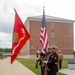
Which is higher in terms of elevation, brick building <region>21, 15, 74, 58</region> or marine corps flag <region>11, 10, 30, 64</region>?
brick building <region>21, 15, 74, 58</region>

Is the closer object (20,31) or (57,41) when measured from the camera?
(20,31)

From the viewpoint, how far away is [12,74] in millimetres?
17859

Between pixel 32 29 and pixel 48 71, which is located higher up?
pixel 32 29

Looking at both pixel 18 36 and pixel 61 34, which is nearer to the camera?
pixel 18 36

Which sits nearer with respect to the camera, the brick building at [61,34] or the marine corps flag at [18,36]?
the marine corps flag at [18,36]

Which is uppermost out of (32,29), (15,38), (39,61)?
(32,29)

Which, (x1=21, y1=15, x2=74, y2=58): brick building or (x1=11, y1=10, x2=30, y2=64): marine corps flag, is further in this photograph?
(x1=21, y1=15, x2=74, y2=58): brick building

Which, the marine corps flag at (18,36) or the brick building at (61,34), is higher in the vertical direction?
the brick building at (61,34)

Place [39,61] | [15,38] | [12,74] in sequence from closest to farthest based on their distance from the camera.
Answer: [15,38], [39,61], [12,74]

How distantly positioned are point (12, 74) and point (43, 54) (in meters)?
7.56

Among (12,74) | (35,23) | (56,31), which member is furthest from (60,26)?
(12,74)

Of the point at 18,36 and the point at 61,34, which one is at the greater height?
the point at 61,34

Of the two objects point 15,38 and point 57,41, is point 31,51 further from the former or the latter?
point 15,38

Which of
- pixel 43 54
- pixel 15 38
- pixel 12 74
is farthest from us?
pixel 12 74
